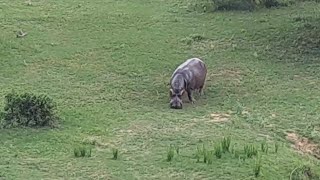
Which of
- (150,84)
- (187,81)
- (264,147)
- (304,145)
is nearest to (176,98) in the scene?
(187,81)

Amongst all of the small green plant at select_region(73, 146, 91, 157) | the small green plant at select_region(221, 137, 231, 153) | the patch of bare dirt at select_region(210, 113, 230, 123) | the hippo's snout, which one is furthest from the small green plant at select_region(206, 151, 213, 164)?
the hippo's snout

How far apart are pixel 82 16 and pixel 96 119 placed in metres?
7.38

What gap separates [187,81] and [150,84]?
1.14 meters

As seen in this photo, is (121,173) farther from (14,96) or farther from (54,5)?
(54,5)

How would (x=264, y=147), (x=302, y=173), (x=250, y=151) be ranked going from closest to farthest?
1. (x=302, y=173)
2. (x=250, y=151)
3. (x=264, y=147)

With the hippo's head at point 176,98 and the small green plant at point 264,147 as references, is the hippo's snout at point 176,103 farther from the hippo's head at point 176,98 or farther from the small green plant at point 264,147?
the small green plant at point 264,147

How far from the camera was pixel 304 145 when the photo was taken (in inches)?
410

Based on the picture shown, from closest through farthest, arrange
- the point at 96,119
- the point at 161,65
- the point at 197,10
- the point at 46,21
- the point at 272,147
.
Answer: the point at 272,147 < the point at 96,119 < the point at 161,65 < the point at 46,21 < the point at 197,10

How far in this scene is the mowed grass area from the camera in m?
9.13

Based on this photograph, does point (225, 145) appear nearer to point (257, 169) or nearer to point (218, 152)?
point (218, 152)

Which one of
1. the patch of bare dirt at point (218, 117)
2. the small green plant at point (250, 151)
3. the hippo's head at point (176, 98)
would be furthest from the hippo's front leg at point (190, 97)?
the small green plant at point (250, 151)

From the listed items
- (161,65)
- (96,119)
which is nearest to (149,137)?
(96,119)

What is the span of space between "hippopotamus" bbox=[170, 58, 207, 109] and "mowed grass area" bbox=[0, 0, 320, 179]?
0.22 metres

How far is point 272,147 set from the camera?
992 cm
